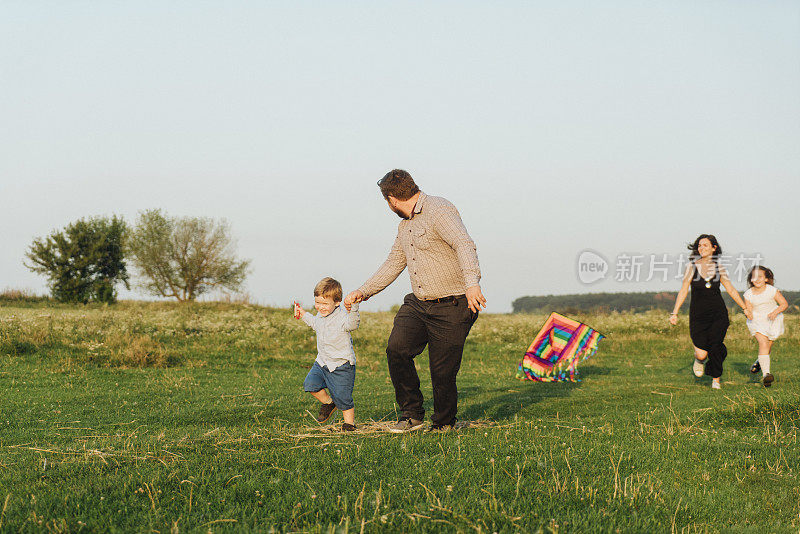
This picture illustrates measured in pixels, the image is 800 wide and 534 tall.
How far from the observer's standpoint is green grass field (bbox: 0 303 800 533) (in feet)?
13.7

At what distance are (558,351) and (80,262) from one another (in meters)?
58.2

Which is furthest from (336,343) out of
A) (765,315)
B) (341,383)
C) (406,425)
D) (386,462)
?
(765,315)

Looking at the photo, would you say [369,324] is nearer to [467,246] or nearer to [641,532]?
[467,246]

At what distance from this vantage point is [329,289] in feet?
26.1

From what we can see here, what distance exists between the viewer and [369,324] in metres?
28.9

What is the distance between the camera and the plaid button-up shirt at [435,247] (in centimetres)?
677

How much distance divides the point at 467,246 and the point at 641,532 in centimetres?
327

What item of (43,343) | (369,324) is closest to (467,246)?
(43,343)

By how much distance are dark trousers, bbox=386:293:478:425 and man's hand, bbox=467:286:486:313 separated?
18.5 inches

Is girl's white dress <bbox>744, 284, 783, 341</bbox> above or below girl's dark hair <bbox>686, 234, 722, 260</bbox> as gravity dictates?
below

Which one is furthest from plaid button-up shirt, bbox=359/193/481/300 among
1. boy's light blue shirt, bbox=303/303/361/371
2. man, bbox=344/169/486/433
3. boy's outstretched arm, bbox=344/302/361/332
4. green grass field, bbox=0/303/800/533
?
green grass field, bbox=0/303/800/533

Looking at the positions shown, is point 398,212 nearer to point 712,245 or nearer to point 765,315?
point 712,245

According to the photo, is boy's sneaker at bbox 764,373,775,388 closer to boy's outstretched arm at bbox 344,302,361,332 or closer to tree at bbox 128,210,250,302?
boy's outstretched arm at bbox 344,302,361,332

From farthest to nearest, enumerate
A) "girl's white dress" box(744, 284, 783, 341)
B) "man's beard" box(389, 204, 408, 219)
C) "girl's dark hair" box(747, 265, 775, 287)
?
"girl's dark hair" box(747, 265, 775, 287) < "girl's white dress" box(744, 284, 783, 341) < "man's beard" box(389, 204, 408, 219)
